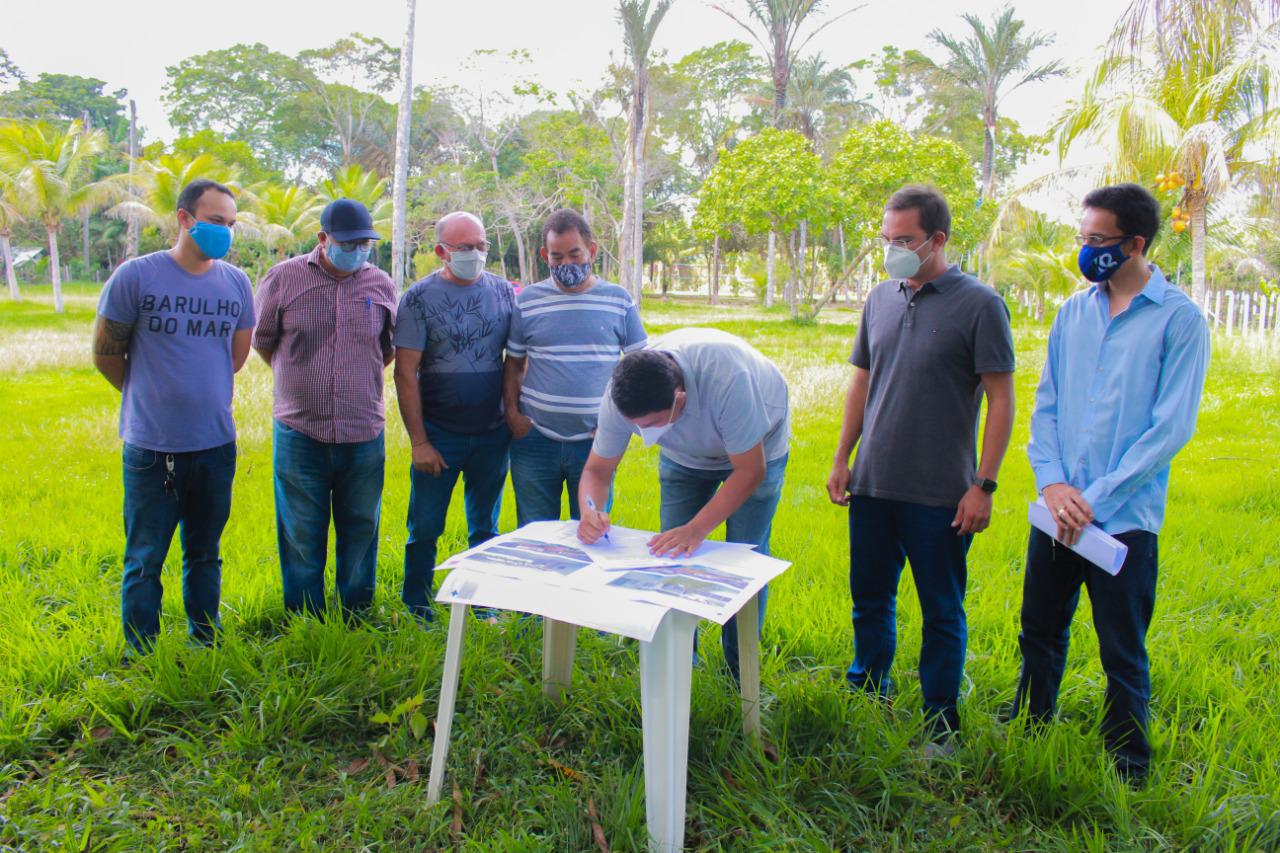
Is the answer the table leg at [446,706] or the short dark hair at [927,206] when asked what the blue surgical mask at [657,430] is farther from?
the short dark hair at [927,206]

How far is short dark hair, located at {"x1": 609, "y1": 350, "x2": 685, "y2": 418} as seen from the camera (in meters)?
2.49

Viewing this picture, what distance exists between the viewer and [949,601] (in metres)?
2.88

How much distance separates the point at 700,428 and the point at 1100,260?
132cm

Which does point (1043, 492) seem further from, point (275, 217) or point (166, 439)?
point (275, 217)

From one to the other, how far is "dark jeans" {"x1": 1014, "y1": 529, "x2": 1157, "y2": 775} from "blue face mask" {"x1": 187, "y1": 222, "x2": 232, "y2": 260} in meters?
3.13

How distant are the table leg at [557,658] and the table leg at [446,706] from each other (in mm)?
535

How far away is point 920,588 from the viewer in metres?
2.95

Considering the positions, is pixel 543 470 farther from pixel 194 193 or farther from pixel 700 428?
pixel 194 193

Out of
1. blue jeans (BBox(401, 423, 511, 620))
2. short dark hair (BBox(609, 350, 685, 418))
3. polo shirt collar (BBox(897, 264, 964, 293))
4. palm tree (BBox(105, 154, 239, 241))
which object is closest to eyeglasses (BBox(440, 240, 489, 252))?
blue jeans (BBox(401, 423, 511, 620))

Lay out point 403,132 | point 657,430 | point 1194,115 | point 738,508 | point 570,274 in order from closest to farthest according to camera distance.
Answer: point 657,430 < point 738,508 < point 570,274 < point 1194,115 < point 403,132

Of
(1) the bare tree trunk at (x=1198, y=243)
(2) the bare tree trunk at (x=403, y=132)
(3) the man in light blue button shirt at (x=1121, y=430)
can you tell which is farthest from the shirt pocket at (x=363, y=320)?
(1) the bare tree trunk at (x=1198, y=243)

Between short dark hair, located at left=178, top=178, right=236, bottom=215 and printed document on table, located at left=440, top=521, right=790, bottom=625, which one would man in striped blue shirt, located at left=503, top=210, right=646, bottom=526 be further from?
short dark hair, located at left=178, top=178, right=236, bottom=215

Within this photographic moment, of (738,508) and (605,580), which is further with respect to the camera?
(738,508)

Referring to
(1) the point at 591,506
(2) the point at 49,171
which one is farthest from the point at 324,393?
(2) the point at 49,171
